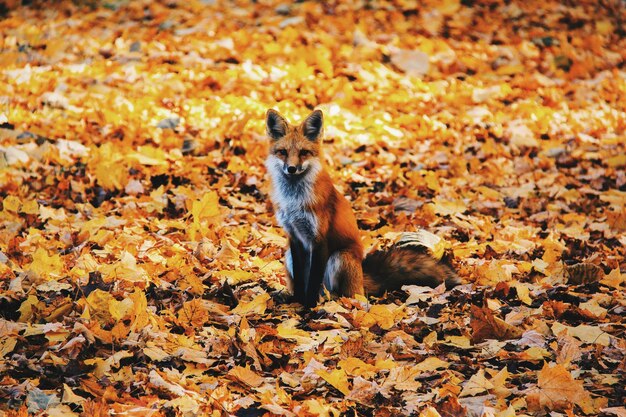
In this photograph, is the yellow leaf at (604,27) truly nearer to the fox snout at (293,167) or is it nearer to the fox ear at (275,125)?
the fox ear at (275,125)

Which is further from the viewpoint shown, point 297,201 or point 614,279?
point 297,201

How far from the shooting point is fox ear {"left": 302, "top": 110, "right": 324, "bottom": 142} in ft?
21.0

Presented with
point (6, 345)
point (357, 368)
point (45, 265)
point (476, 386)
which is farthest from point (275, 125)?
point (476, 386)

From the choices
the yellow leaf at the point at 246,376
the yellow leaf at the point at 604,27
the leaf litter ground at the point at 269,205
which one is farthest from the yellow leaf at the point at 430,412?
the yellow leaf at the point at 604,27

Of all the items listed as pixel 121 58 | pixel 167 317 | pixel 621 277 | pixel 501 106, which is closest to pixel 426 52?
pixel 501 106

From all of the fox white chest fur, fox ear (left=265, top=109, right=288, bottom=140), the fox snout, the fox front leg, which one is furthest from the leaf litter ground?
fox ear (left=265, top=109, right=288, bottom=140)

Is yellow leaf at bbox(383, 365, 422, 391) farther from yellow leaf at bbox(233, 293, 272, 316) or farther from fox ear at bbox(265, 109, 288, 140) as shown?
fox ear at bbox(265, 109, 288, 140)

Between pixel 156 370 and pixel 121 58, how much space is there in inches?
339

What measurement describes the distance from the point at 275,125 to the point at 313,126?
332 millimetres

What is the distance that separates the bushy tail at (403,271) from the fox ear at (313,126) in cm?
116

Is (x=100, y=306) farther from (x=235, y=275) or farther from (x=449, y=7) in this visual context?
(x=449, y=7)

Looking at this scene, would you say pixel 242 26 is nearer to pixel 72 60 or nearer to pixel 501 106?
pixel 72 60

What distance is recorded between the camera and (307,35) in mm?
13203

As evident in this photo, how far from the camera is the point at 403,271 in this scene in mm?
6215
